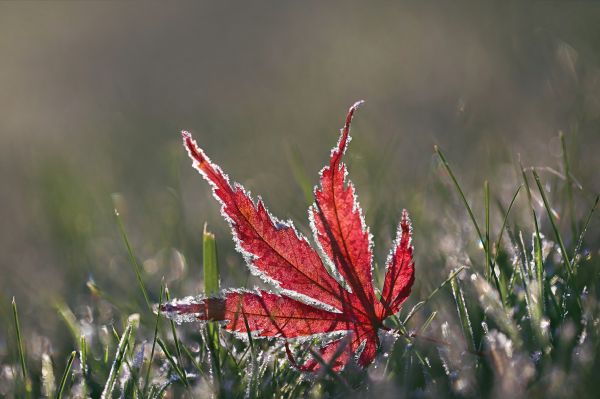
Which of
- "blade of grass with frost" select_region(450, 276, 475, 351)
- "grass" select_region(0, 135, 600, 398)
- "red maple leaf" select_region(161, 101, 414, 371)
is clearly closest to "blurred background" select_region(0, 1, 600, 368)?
"grass" select_region(0, 135, 600, 398)

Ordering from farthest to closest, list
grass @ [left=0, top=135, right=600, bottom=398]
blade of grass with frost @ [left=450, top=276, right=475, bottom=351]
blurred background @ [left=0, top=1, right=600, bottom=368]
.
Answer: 1. blurred background @ [left=0, top=1, right=600, bottom=368]
2. blade of grass with frost @ [left=450, top=276, right=475, bottom=351]
3. grass @ [left=0, top=135, right=600, bottom=398]

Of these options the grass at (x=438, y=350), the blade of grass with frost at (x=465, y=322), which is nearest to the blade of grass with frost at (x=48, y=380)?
the grass at (x=438, y=350)

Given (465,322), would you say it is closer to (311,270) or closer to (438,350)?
(438,350)

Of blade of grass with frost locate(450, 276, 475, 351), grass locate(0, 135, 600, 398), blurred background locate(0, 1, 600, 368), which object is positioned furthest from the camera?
blurred background locate(0, 1, 600, 368)

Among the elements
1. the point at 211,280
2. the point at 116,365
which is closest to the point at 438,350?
the point at 211,280

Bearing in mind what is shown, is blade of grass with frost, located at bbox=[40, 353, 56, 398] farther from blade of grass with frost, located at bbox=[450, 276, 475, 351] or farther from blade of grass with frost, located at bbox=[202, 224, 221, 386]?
blade of grass with frost, located at bbox=[450, 276, 475, 351]

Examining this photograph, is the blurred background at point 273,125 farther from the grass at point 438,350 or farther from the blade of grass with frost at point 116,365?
the blade of grass with frost at point 116,365
